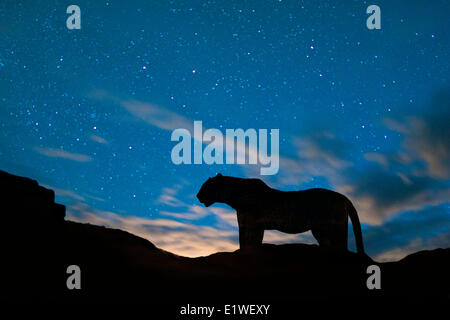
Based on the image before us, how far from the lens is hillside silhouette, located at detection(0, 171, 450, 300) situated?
15.8 feet

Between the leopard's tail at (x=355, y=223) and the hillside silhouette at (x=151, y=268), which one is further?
the leopard's tail at (x=355, y=223)

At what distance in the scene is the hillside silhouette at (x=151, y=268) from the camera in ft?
15.8

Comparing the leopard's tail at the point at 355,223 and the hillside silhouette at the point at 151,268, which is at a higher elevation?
the leopard's tail at the point at 355,223

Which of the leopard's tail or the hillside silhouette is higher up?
the leopard's tail

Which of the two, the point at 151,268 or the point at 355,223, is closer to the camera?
the point at 151,268

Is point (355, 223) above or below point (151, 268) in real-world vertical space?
above

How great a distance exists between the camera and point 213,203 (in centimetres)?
827

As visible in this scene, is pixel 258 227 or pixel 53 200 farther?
pixel 258 227

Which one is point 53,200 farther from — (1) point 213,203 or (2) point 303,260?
(2) point 303,260

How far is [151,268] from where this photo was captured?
18.8 ft

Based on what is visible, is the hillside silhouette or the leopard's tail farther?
the leopard's tail
